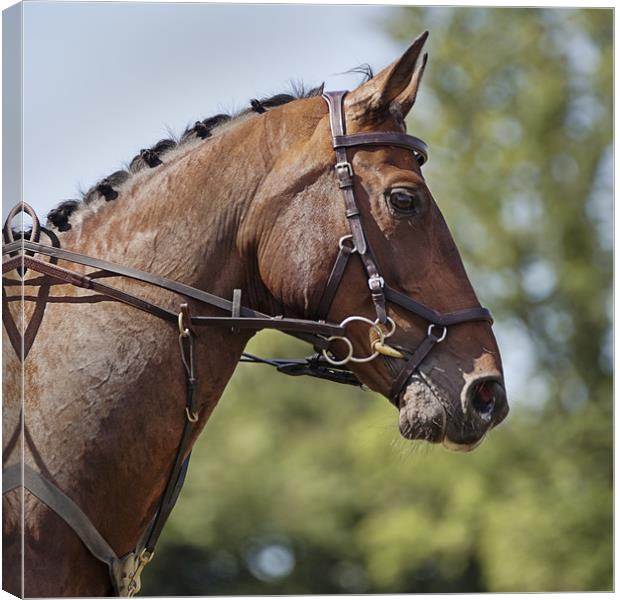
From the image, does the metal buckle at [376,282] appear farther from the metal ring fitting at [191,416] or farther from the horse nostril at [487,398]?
the metal ring fitting at [191,416]

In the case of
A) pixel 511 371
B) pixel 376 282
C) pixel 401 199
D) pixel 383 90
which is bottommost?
pixel 511 371

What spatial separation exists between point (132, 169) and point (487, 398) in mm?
1364

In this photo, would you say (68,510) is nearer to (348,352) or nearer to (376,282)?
(348,352)

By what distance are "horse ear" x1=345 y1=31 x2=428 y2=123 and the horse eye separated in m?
0.26

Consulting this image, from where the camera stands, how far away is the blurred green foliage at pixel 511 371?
1758 cm

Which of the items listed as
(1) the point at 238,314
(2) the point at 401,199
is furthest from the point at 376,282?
(1) the point at 238,314

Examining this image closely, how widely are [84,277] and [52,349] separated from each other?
0.79 ft

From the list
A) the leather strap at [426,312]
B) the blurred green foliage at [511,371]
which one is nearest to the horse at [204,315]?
the leather strap at [426,312]

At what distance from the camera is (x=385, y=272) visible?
12.2 feet

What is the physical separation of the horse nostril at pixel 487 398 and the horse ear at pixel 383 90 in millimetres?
907

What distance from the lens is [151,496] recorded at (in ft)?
12.2

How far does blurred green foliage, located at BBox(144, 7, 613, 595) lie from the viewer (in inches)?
692

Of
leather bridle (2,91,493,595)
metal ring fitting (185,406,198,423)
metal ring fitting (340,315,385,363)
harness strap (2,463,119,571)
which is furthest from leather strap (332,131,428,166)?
harness strap (2,463,119,571)

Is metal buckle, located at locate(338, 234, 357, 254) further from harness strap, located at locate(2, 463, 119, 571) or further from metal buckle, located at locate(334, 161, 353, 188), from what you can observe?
harness strap, located at locate(2, 463, 119, 571)
